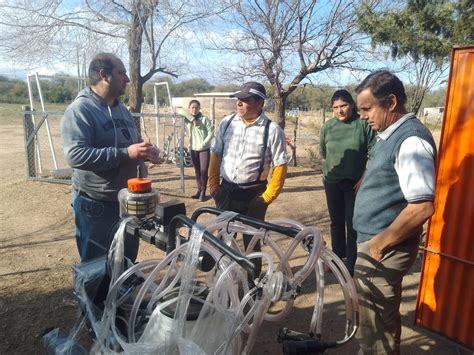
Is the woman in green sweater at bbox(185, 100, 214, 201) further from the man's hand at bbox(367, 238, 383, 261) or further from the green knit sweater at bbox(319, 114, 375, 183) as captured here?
the man's hand at bbox(367, 238, 383, 261)

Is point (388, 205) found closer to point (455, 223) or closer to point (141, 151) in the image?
point (455, 223)

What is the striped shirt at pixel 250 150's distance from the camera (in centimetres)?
304

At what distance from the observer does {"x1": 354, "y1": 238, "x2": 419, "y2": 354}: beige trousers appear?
2.00 metres

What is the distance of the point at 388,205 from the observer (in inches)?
77.9

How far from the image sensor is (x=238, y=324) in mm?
1285

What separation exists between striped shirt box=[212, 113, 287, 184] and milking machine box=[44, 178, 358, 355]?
133 centimetres

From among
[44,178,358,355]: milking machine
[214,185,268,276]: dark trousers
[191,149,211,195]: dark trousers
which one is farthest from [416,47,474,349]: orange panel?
[191,149,211,195]: dark trousers

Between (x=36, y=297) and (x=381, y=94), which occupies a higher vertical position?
(x=381, y=94)

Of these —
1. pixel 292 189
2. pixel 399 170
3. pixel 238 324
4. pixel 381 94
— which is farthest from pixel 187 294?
pixel 292 189

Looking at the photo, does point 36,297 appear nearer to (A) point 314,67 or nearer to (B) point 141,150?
(B) point 141,150

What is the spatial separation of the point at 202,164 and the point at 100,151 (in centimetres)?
458

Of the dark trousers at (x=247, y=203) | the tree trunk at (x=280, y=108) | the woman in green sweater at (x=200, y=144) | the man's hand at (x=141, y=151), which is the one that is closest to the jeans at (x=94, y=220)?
the man's hand at (x=141, y=151)

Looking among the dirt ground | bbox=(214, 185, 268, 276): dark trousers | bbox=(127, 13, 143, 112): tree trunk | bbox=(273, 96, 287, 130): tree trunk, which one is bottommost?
the dirt ground

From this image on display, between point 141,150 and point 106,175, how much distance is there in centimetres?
38
